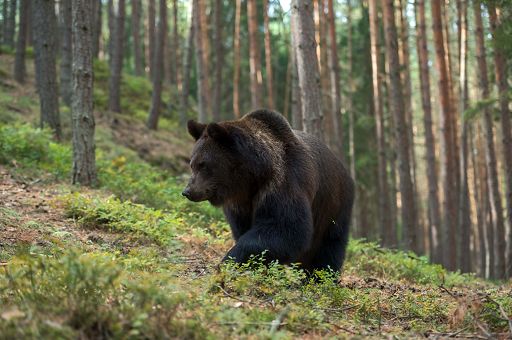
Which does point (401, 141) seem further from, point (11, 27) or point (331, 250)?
point (11, 27)

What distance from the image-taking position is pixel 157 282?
458cm

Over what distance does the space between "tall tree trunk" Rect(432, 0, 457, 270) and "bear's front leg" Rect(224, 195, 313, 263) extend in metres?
13.4

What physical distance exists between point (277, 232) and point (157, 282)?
2.40 m

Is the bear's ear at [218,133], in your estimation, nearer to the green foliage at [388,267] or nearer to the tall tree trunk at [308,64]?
the green foliage at [388,267]

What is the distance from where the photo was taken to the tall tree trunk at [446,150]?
19.1 metres

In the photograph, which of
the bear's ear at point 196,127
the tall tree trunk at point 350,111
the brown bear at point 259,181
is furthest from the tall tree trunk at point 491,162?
the bear's ear at point 196,127

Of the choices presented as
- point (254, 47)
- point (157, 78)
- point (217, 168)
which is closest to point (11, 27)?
point (157, 78)

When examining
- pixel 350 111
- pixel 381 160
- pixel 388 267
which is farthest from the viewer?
pixel 350 111

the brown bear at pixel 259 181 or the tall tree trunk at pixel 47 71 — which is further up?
the tall tree trunk at pixel 47 71

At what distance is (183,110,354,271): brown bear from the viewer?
679 cm

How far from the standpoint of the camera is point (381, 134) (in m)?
24.8

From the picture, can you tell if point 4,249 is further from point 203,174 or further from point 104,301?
point 104,301

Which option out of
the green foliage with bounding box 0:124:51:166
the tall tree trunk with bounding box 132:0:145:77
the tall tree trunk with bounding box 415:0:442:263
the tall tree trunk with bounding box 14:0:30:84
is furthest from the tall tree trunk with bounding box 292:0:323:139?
the tall tree trunk with bounding box 132:0:145:77

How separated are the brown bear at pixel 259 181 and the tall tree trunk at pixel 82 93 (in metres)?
4.67
